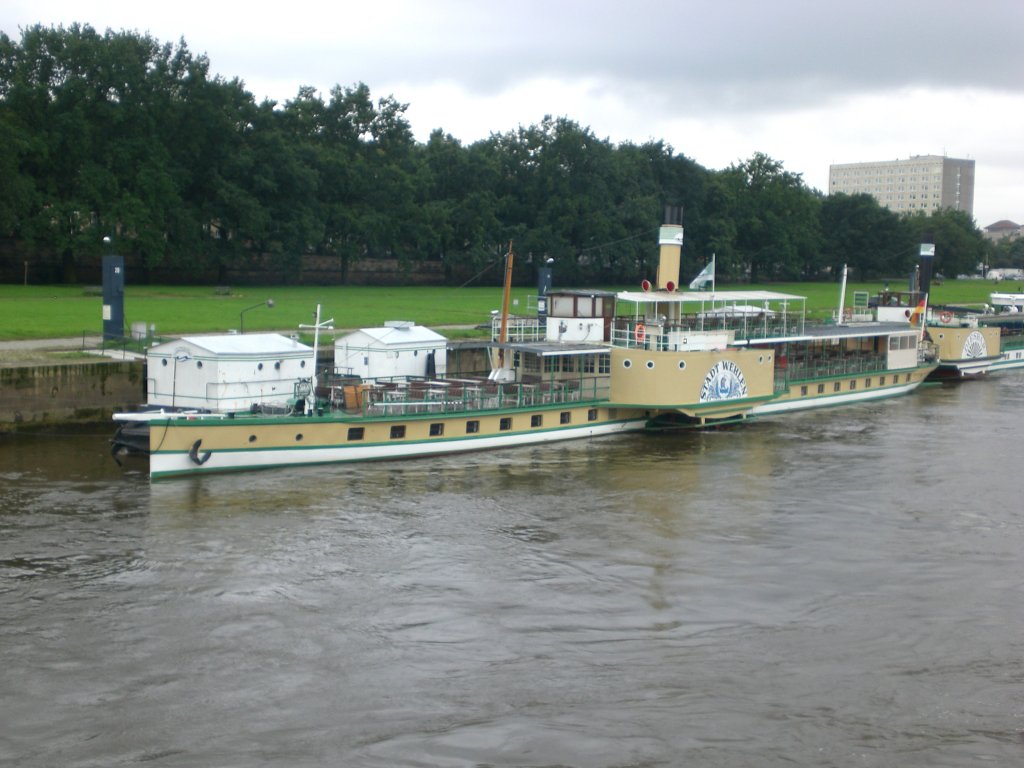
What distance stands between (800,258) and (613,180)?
133 ft

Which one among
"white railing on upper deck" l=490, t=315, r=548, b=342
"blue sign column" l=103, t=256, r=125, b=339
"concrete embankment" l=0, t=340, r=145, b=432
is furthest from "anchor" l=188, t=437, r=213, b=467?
"blue sign column" l=103, t=256, r=125, b=339

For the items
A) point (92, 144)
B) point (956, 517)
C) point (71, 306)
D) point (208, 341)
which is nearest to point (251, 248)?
point (92, 144)

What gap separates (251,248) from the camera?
93500 millimetres

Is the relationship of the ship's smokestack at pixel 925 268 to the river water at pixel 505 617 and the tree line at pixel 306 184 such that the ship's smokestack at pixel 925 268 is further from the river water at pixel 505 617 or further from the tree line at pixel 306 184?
the river water at pixel 505 617

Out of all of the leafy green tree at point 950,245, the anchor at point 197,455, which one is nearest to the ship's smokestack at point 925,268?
the anchor at point 197,455

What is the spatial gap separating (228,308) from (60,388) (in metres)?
25.2

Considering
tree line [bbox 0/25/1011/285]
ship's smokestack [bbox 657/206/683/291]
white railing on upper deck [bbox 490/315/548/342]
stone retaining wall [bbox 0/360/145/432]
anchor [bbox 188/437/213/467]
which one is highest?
tree line [bbox 0/25/1011/285]

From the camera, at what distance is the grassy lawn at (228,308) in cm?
5672

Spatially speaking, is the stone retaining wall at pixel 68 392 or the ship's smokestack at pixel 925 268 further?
the ship's smokestack at pixel 925 268

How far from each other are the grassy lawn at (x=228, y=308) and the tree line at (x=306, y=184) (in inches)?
169

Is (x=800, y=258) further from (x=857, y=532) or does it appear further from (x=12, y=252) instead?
(x=857, y=532)

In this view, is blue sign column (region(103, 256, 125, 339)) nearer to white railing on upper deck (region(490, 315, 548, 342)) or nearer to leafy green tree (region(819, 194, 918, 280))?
white railing on upper deck (region(490, 315, 548, 342))

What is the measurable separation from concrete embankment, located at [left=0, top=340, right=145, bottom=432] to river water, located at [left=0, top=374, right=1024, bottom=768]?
595cm

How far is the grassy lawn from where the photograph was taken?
56719mm
